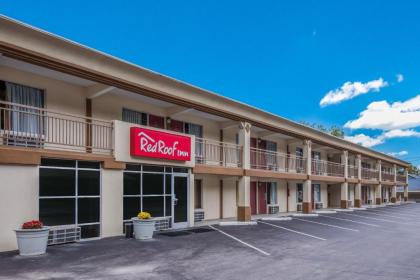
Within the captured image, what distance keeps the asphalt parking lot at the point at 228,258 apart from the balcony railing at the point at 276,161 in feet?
32.7

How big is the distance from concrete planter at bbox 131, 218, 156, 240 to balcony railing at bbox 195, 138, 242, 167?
653 centimetres

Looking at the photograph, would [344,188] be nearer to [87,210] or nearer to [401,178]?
[87,210]

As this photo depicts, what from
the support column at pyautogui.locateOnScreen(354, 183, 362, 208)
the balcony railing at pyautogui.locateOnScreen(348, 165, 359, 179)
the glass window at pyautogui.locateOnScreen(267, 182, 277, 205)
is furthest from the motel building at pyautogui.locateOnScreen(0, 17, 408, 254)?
the support column at pyautogui.locateOnScreen(354, 183, 362, 208)

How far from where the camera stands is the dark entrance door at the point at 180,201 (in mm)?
17875

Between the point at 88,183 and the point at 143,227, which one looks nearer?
the point at 88,183

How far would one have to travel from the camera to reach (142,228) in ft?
47.0

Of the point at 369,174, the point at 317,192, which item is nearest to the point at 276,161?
the point at 317,192

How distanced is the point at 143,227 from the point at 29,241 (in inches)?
166

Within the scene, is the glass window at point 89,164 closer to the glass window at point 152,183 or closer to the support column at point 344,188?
the glass window at point 152,183

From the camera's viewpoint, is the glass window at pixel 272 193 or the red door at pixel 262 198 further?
the glass window at pixel 272 193

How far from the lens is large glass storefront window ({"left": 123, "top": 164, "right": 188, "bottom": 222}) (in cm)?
1566

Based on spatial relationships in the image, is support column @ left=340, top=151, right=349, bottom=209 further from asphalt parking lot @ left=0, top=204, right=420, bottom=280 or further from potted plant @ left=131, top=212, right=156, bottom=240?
potted plant @ left=131, top=212, right=156, bottom=240

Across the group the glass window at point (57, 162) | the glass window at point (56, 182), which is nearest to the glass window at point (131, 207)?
the glass window at point (56, 182)

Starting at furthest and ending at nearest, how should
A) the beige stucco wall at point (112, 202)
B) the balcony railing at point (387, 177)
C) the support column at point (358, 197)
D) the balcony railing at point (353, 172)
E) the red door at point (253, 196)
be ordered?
the balcony railing at point (387, 177) < the balcony railing at point (353, 172) < the support column at point (358, 197) < the red door at point (253, 196) < the beige stucco wall at point (112, 202)
